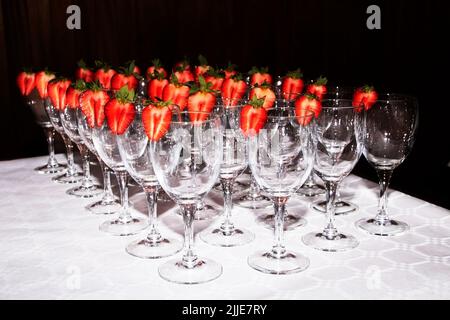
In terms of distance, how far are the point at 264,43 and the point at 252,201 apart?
109 inches

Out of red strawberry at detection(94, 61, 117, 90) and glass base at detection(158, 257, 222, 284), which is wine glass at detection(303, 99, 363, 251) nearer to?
glass base at detection(158, 257, 222, 284)

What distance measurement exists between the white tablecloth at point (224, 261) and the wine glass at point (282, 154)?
8 cm

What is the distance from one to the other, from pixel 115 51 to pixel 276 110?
9.17ft

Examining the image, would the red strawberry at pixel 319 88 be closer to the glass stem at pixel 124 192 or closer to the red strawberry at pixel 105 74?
the glass stem at pixel 124 192

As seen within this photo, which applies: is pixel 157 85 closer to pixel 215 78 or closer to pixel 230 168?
pixel 215 78

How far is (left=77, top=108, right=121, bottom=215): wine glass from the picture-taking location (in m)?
1.36

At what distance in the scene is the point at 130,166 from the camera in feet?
3.82

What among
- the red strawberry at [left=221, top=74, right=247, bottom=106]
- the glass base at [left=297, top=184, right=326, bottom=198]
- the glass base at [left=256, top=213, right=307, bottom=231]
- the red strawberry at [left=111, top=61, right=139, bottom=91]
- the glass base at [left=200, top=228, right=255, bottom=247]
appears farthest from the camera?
the red strawberry at [left=111, top=61, right=139, bottom=91]

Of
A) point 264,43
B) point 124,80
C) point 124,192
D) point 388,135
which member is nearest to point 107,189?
point 124,192

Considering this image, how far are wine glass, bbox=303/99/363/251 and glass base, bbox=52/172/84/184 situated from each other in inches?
30.5

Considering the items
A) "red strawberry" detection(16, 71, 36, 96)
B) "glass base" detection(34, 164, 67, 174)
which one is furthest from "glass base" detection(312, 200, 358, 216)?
"red strawberry" detection(16, 71, 36, 96)

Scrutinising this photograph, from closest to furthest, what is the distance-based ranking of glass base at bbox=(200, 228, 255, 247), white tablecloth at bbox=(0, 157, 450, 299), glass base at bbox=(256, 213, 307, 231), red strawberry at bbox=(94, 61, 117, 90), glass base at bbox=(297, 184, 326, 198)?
white tablecloth at bbox=(0, 157, 450, 299), glass base at bbox=(200, 228, 255, 247), glass base at bbox=(256, 213, 307, 231), glass base at bbox=(297, 184, 326, 198), red strawberry at bbox=(94, 61, 117, 90)

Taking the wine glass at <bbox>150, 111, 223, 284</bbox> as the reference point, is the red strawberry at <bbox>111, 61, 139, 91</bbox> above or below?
above

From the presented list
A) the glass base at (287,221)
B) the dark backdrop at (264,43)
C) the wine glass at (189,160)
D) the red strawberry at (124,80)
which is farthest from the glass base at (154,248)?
the dark backdrop at (264,43)
